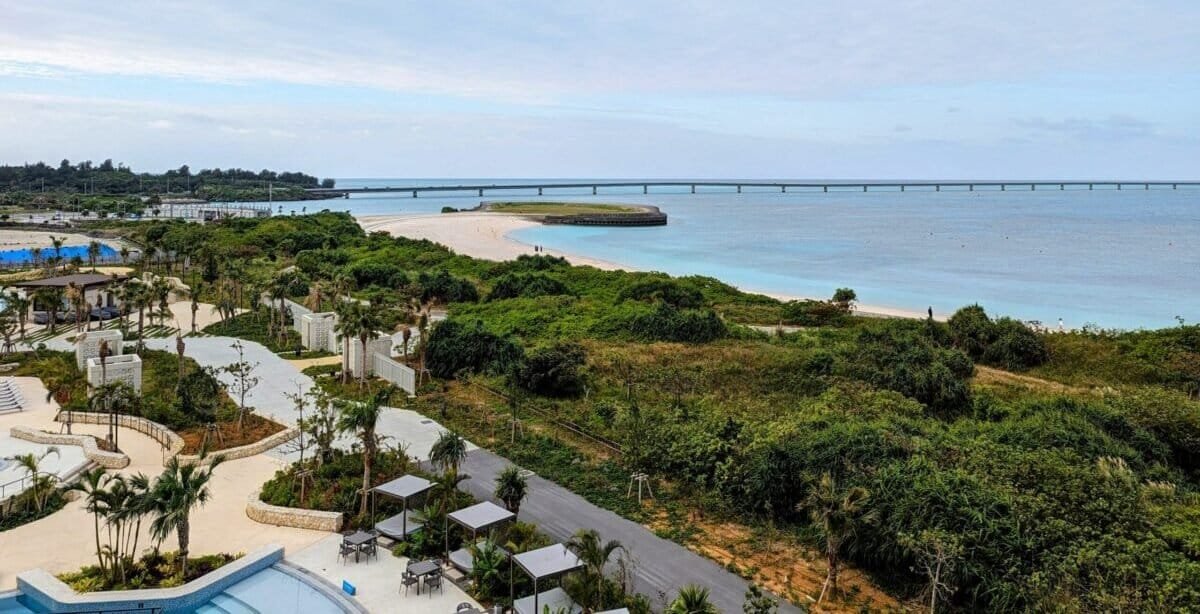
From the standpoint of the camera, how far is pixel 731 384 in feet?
99.6

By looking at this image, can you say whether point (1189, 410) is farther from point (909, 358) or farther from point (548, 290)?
point (548, 290)

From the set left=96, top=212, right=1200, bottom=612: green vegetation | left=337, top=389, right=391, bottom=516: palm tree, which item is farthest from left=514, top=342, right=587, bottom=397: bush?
left=337, top=389, right=391, bottom=516: palm tree

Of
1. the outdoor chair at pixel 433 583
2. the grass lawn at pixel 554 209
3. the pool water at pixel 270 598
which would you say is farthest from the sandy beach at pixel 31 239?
the outdoor chair at pixel 433 583

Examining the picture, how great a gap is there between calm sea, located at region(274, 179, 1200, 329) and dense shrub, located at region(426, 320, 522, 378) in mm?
38048

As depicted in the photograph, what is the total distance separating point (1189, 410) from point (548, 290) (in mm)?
37314

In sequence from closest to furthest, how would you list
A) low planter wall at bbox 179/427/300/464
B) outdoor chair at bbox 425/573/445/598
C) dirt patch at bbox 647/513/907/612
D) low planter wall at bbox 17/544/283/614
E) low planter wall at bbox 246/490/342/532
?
low planter wall at bbox 17/544/283/614 < dirt patch at bbox 647/513/907/612 < outdoor chair at bbox 425/573/445/598 < low planter wall at bbox 246/490/342/532 < low planter wall at bbox 179/427/300/464

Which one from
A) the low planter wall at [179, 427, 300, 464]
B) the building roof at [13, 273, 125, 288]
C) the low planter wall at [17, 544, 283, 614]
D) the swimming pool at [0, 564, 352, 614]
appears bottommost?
the swimming pool at [0, 564, 352, 614]

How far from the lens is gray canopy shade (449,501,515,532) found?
16.4 m

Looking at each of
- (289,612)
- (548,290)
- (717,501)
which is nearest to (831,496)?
(717,501)

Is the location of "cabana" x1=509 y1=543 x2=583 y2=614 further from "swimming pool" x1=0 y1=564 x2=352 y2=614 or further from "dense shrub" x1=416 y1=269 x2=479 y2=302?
"dense shrub" x1=416 y1=269 x2=479 y2=302

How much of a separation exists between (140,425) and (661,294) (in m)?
33.1

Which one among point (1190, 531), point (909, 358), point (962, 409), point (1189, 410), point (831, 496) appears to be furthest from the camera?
point (909, 358)

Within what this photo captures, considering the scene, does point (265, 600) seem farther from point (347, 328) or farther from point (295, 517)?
point (347, 328)

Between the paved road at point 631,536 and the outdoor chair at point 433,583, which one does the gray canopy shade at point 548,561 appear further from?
the outdoor chair at point 433,583
